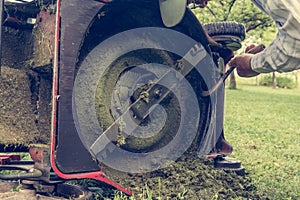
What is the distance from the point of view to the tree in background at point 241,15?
2505 cm

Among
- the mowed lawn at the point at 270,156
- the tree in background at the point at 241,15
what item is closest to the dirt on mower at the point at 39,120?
the mowed lawn at the point at 270,156

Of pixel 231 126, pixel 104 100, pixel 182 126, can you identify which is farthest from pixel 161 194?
pixel 231 126

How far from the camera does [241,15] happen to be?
2597cm

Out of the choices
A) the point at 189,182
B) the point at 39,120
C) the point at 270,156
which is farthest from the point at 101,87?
the point at 270,156

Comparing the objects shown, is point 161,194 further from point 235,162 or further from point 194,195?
point 235,162

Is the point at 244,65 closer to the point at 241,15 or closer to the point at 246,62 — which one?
the point at 246,62

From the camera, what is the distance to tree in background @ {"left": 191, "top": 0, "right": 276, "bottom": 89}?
82.2ft

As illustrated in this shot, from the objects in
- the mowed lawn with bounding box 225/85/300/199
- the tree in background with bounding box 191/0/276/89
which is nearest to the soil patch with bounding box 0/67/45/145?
the mowed lawn with bounding box 225/85/300/199

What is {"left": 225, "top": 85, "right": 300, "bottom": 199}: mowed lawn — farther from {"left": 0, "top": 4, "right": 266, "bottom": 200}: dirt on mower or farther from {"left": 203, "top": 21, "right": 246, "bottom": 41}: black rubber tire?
{"left": 203, "top": 21, "right": 246, "bottom": 41}: black rubber tire

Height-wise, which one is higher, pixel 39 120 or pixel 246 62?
pixel 246 62

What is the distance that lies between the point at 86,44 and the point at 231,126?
229 inches

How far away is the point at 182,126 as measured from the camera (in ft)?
9.80

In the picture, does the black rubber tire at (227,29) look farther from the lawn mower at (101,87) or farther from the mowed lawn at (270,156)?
the mowed lawn at (270,156)

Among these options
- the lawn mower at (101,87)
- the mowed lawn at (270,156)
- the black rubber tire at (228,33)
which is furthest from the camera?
the mowed lawn at (270,156)
